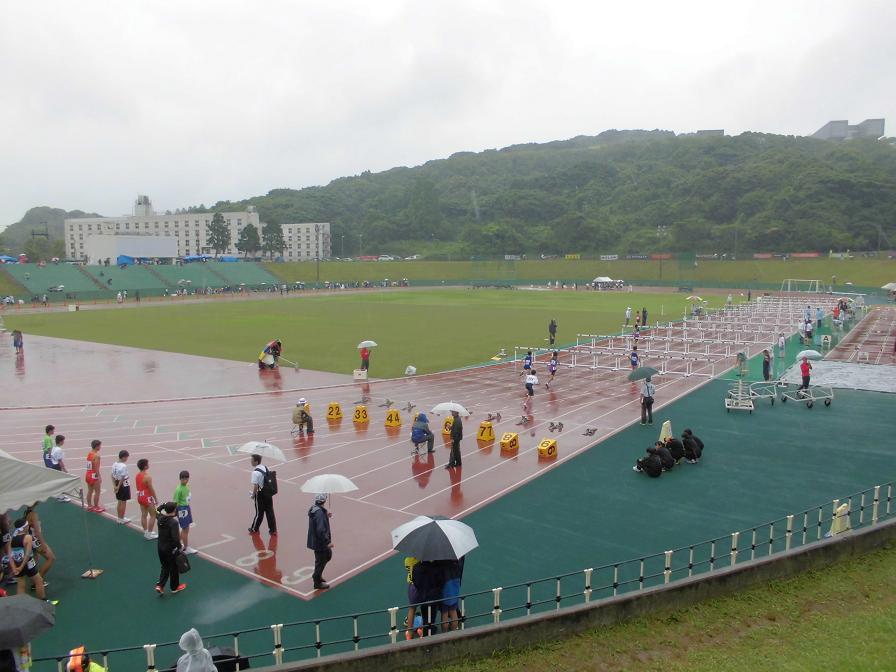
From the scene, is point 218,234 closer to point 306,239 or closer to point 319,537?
point 306,239

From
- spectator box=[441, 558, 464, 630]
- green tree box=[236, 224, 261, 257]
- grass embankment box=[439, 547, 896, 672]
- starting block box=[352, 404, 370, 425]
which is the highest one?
green tree box=[236, 224, 261, 257]

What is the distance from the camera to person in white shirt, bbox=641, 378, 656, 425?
1912 cm

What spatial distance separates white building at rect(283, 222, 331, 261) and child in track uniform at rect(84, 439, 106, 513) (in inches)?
6028

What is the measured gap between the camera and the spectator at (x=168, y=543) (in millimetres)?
9422

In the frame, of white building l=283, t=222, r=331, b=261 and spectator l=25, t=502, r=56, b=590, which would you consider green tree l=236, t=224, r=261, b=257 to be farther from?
spectator l=25, t=502, r=56, b=590

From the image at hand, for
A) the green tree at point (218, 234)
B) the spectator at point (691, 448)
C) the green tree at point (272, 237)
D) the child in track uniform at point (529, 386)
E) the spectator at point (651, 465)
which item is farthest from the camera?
the green tree at point (272, 237)

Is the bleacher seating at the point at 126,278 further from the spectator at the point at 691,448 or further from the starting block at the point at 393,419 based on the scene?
the spectator at the point at 691,448

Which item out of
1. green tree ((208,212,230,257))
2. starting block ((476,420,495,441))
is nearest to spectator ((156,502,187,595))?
starting block ((476,420,495,441))

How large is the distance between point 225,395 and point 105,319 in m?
35.6

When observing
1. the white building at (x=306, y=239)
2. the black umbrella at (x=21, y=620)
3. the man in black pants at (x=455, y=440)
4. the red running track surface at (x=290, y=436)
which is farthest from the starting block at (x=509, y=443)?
the white building at (x=306, y=239)

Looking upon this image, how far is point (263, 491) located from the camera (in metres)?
11.4

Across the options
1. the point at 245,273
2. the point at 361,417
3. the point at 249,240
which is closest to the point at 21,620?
the point at 361,417

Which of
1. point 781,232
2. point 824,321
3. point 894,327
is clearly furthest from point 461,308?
point 781,232

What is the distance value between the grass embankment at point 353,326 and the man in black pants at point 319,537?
711 inches
